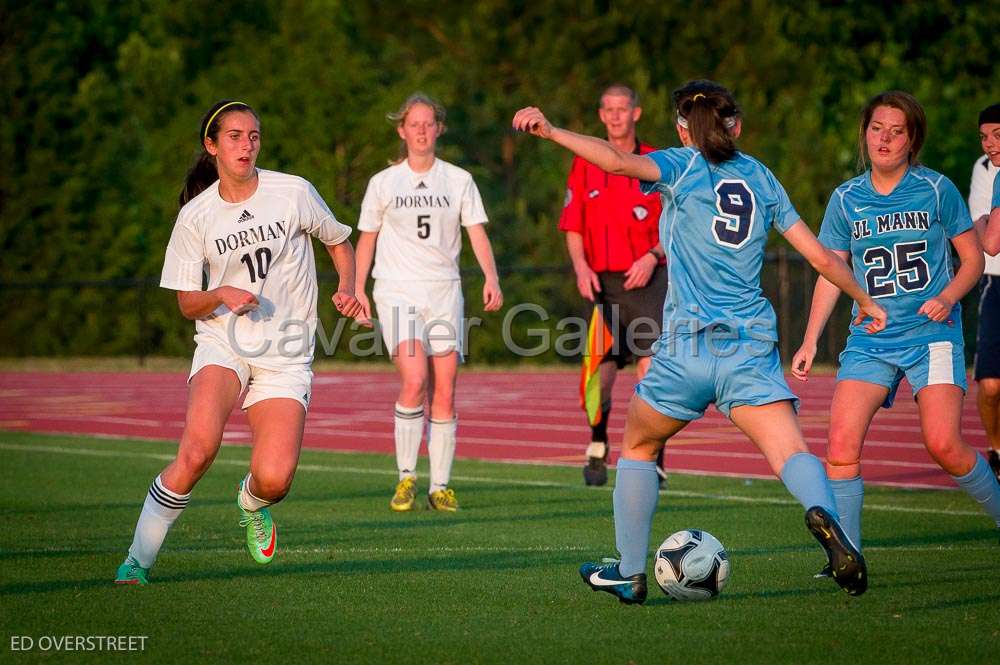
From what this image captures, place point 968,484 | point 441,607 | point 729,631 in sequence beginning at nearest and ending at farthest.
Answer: point 729,631 < point 441,607 < point 968,484

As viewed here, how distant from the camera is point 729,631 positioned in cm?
577

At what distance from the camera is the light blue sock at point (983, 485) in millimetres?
6996

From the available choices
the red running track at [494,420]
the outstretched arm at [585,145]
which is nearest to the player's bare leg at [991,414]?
the red running track at [494,420]

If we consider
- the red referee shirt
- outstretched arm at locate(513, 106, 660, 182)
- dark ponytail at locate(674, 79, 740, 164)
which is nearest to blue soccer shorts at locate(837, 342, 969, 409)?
dark ponytail at locate(674, 79, 740, 164)

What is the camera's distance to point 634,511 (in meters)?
6.11

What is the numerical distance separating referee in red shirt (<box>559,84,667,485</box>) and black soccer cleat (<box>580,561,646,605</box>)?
4.66 metres

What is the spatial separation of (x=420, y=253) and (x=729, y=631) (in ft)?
15.3

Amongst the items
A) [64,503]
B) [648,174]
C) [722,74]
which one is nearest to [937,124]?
[722,74]

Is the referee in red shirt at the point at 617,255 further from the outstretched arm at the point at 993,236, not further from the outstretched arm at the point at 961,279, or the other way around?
the outstretched arm at the point at 961,279

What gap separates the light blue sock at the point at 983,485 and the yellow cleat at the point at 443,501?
11.7ft

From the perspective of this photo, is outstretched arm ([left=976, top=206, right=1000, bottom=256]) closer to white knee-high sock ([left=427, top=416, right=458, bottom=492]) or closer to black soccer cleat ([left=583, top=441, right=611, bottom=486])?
white knee-high sock ([left=427, top=416, right=458, bottom=492])

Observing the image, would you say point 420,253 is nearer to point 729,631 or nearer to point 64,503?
point 64,503

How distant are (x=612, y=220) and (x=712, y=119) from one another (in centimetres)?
504

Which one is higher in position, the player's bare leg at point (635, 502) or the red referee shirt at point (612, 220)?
the red referee shirt at point (612, 220)
